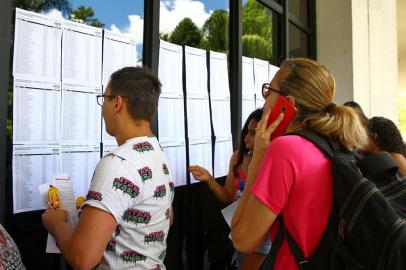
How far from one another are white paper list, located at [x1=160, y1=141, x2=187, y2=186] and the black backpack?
1137 millimetres

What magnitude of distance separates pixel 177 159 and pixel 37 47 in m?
1.08

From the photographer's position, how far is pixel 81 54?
1.79 meters

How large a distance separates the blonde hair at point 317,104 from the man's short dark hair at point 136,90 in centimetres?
51

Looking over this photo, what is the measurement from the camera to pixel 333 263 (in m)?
1.15

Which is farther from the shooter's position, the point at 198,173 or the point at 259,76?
the point at 259,76

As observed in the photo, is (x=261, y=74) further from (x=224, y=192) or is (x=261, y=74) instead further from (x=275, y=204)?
(x=275, y=204)

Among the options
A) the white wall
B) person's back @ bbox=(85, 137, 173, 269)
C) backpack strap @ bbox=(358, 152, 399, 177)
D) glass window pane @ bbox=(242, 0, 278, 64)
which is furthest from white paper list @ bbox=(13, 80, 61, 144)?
the white wall

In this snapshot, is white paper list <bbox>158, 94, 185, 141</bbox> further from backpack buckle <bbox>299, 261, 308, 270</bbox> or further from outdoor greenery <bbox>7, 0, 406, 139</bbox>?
backpack buckle <bbox>299, 261, 308, 270</bbox>

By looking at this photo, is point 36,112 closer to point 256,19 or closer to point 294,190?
point 294,190

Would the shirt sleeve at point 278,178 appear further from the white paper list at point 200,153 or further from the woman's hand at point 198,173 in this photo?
the white paper list at point 200,153

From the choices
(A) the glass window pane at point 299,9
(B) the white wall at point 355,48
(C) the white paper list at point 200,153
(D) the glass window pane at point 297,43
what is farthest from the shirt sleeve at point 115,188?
(B) the white wall at point 355,48

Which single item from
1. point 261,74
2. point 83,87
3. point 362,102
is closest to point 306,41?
point 362,102

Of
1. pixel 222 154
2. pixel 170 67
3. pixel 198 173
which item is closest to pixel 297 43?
pixel 222 154

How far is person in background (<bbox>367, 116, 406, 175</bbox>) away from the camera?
2994mm
